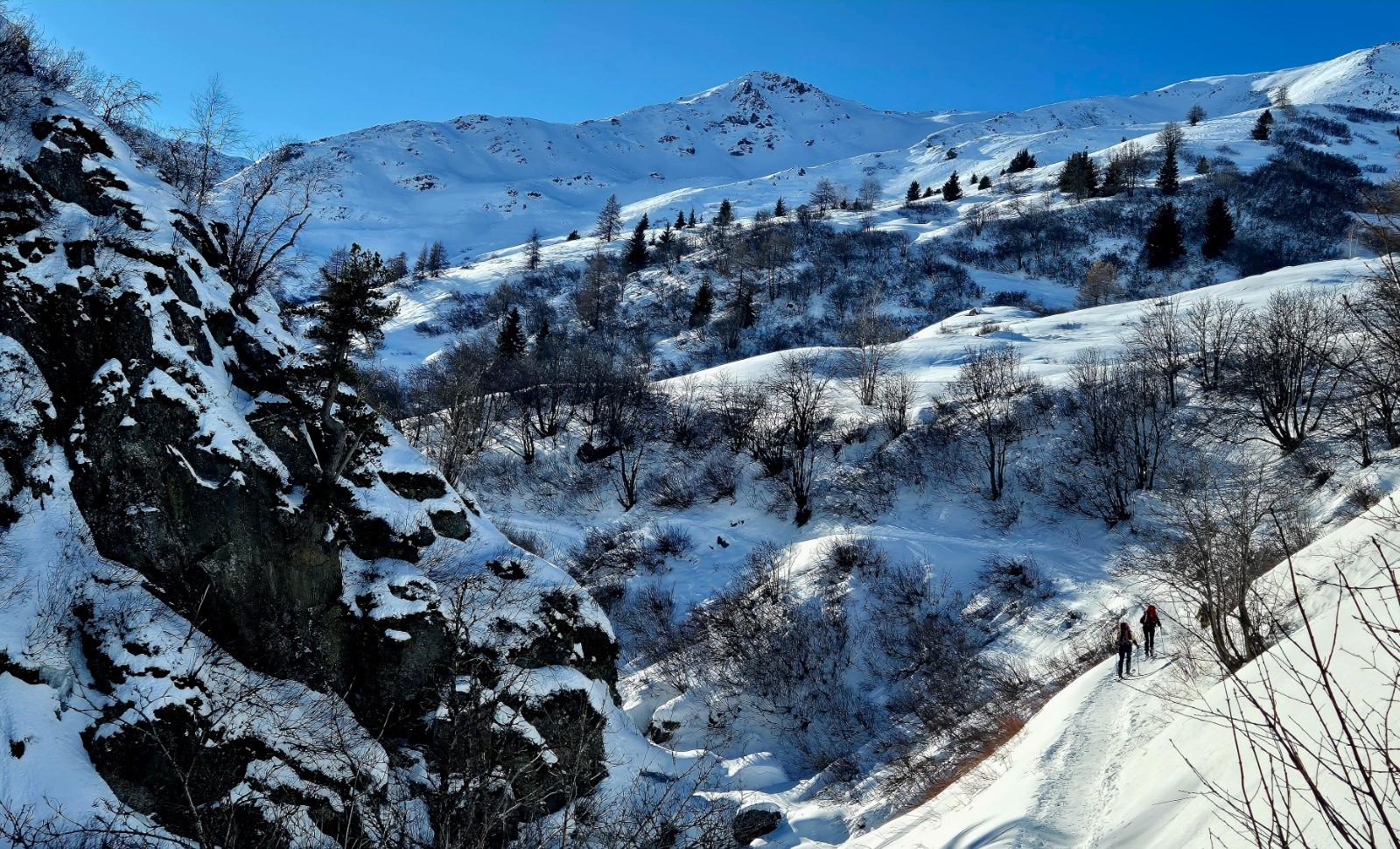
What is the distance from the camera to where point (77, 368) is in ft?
39.4

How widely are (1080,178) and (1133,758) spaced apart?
81528 millimetres

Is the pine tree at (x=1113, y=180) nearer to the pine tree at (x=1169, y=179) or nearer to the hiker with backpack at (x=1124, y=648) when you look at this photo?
the pine tree at (x=1169, y=179)

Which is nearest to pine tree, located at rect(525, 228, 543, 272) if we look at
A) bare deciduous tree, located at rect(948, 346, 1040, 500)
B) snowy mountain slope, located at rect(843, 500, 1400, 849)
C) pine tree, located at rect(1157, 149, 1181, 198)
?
bare deciduous tree, located at rect(948, 346, 1040, 500)

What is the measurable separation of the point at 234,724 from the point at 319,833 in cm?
239

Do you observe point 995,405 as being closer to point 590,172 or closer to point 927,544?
point 927,544

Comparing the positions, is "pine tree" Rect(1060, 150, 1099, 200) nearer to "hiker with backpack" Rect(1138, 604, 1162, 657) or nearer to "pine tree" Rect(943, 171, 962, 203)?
"pine tree" Rect(943, 171, 962, 203)

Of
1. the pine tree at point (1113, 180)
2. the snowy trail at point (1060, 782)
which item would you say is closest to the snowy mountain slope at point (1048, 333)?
the snowy trail at point (1060, 782)

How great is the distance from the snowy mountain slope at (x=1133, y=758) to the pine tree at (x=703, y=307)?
47201 millimetres

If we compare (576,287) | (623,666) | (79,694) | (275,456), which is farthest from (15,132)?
(576,287)

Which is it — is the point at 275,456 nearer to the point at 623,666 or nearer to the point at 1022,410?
the point at 623,666

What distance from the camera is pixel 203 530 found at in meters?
12.0

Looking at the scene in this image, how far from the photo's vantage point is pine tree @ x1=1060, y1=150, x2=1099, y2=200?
75312 millimetres

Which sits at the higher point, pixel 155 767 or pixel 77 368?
pixel 77 368

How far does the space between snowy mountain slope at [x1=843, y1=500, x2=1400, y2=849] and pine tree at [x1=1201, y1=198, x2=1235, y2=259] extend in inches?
2271
